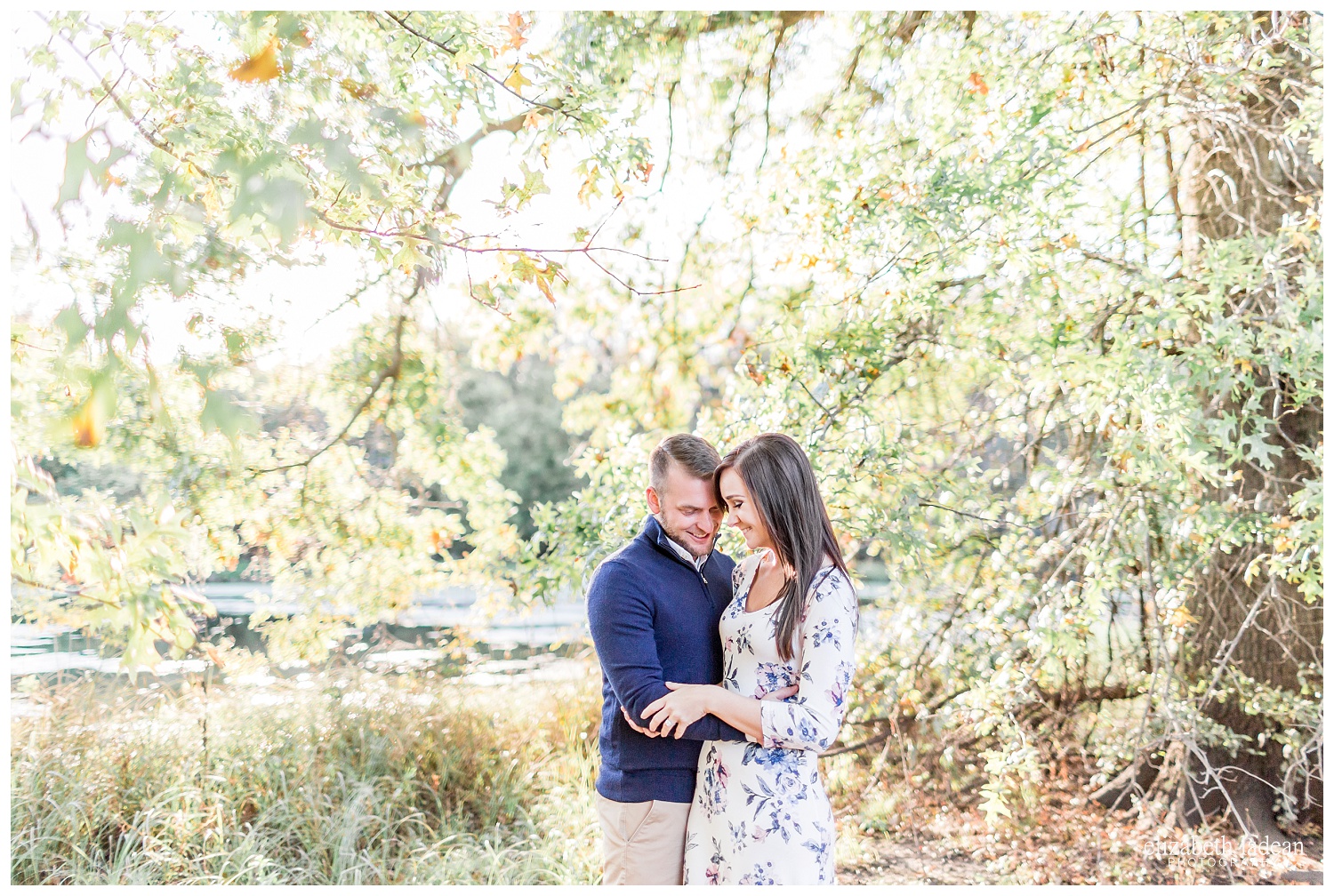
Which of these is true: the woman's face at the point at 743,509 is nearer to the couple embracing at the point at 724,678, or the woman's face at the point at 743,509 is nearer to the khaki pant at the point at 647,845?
the couple embracing at the point at 724,678

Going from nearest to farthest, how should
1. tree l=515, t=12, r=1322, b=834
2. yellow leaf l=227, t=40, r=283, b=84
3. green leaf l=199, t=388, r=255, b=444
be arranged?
1. green leaf l=199, t=388, r=255, b=444
2. yellow leaf l=227, t=40, r=283, b=84
3. tree l=515, t=12, r=1322, b=834

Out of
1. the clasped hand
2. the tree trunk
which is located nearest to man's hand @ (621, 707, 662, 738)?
the clasped hand

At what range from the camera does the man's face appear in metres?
2.01

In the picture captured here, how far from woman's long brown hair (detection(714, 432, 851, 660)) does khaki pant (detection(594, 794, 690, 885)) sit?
442 millimetres

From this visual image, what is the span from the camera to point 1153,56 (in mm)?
3049

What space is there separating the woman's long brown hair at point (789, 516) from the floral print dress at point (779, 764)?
0.03 m

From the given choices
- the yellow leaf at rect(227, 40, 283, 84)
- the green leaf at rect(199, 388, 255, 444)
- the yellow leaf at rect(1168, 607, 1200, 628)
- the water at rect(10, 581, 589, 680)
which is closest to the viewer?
the green leaf at rect(199, 388, 255, 444)

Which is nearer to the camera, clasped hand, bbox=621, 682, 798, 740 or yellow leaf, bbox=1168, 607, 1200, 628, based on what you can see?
clasped hand, bbox=621, 682, 798, 740

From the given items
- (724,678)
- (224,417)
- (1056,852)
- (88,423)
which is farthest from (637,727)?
(1056,852)

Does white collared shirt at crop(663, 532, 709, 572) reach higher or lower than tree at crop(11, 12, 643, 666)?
lower

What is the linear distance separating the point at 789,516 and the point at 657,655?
39 cm

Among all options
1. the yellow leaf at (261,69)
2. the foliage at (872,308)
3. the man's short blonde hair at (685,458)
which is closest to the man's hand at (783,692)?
the man's short blonde hair at (685,458)

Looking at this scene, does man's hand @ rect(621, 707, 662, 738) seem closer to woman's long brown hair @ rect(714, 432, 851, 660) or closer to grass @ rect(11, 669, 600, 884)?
woman's long brown hair @ rect(714, 432, 851, 660)

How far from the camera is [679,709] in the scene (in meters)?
1.75
